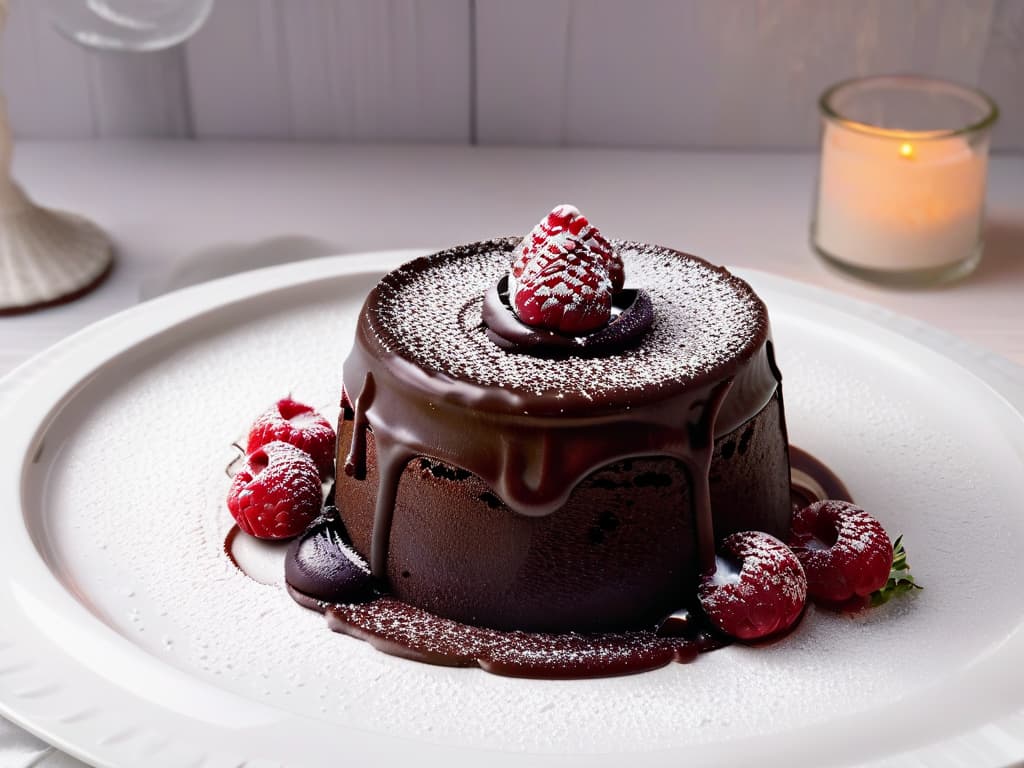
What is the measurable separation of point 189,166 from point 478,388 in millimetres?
1700

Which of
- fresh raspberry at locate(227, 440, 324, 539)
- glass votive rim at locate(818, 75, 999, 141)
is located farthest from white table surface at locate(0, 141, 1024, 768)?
fresh raspberry at locate(227, 440, 324, 539)

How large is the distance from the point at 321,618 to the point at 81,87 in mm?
1871

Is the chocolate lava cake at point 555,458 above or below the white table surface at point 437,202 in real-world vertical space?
above

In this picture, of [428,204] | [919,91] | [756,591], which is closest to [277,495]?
[756,591]

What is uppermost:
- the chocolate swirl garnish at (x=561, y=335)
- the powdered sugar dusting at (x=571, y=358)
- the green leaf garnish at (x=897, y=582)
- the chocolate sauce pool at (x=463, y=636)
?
the chocolate swirl garnish at (x=561, y=335)

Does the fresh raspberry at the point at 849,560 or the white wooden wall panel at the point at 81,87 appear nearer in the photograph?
the fresh raspberry at the point at 849,560

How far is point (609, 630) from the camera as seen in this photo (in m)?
1.60

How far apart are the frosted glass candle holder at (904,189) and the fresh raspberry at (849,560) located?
0.97 metres

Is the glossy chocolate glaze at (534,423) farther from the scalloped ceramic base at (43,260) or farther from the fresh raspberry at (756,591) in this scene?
the scalloped ceramic base at (43,260)

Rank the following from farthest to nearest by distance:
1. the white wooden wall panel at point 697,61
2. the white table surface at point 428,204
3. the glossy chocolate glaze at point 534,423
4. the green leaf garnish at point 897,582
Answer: the white wooden wall panel at point 697,61
the white table surface at point 428,204
the green leaf garnish at point 897,582
the glossy chocolate glaze at point 534,423

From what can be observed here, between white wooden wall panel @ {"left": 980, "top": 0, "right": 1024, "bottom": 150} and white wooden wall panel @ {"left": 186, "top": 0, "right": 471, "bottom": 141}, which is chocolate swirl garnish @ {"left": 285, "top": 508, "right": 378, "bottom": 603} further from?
white wooden wall panel @ {"left": 980, "top": 0, "right": 1024, "bottom": 150}

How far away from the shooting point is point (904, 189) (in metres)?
2.44

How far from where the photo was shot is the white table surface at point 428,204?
2.55 meters

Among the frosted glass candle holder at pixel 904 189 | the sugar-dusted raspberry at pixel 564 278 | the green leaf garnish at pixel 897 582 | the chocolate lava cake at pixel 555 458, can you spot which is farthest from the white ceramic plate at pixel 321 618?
the sugar-dusted raspberry at pixel 564 278
